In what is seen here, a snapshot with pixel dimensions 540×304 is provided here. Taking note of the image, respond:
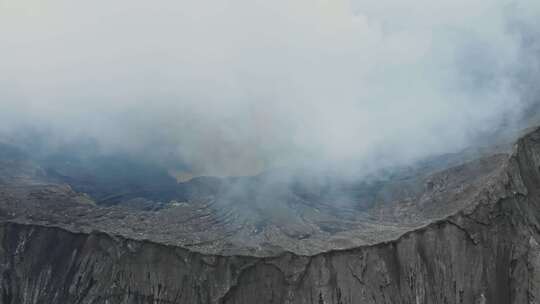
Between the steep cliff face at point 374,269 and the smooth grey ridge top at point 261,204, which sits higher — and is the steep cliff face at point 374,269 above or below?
below

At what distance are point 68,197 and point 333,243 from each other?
5365 cm

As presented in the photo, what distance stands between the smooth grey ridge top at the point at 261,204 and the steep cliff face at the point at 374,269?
159 centimetres

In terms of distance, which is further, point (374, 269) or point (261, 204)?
point (261, 204)

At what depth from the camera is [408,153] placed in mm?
122562

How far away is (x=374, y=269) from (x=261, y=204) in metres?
30.3

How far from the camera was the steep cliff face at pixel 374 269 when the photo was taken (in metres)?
83.8

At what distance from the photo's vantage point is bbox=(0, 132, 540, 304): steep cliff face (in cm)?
8381

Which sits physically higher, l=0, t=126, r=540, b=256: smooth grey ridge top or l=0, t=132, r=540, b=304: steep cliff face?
l=0, t=126, r=540, b=256: smooth grey ridge top

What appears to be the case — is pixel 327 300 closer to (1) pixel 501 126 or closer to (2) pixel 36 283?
(2) pixel 36 283

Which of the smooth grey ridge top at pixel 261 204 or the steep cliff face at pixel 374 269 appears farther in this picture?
the smooth grey ridge top at pixel 261 204

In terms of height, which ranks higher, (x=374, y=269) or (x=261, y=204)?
(x=261, y=204)

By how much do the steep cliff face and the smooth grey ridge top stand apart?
1589mm

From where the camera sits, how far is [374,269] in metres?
84.0

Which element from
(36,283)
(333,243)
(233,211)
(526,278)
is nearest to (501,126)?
(526,278)
